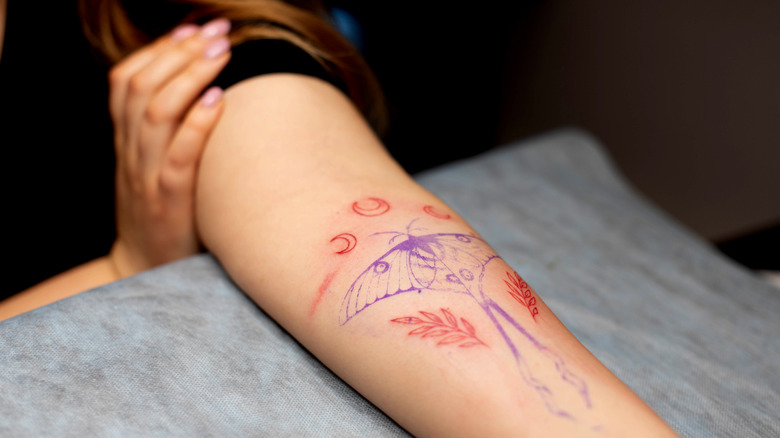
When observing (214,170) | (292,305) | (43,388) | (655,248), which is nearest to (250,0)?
(214,170)

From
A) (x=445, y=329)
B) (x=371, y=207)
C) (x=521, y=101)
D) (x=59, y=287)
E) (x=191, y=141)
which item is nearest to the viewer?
(x=445, y=329)

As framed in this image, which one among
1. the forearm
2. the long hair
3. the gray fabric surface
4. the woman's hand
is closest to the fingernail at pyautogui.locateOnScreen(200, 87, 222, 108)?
the woman's hand

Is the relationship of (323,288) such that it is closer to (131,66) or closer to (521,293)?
(521,293)

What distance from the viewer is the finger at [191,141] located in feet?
2.52

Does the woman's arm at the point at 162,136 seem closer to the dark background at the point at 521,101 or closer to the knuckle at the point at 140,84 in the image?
the knuckle at the point at 140,84

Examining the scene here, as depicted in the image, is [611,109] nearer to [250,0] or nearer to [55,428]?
[250,0]

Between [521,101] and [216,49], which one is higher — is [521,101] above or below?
below

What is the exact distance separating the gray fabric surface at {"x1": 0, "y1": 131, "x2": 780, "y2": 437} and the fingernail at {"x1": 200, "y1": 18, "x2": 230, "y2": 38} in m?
0.38

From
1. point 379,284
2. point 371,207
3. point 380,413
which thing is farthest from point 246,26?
point 380,413

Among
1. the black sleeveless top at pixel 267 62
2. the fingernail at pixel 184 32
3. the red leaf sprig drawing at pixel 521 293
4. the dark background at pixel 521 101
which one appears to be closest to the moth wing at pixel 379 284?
the red leaf sprig drawing at pixel 521 293

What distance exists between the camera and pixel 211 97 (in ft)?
2.57

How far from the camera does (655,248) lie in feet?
3.91

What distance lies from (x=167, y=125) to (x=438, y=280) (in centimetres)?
53

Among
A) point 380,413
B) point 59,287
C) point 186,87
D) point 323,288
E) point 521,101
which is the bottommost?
point 521,101
